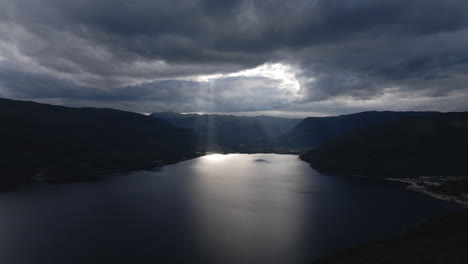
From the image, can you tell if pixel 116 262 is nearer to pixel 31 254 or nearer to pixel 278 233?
pixel 31 254

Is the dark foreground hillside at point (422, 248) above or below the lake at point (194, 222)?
above

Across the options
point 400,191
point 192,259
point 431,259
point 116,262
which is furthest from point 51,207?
point 400,191

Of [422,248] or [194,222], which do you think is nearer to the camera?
[422,248]

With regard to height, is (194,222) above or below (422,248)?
below

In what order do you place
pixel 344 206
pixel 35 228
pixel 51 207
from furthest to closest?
pixel 344 206 → pixel 51 207 → pixel 35 228

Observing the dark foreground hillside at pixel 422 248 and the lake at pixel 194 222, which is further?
the lake at pixel 194 222
